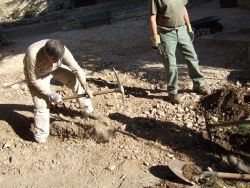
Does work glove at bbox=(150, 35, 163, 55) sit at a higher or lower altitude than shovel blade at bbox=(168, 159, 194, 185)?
higher

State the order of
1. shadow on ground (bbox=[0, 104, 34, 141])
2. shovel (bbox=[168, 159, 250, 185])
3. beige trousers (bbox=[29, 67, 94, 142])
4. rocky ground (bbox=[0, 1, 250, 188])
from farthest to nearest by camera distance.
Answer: shadow on ground (bbox=[0, 104, 34, 141]) → beige trousers (bbox=[29, 67, 94, 142]) → rocky ground (bbox=[0, 1, 250, 188]) → shovel (bbox=[168, 159, 250, 185])

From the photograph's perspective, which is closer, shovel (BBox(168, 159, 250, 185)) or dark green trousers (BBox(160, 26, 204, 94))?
shovel (BBox(168, 159, 250, 185))

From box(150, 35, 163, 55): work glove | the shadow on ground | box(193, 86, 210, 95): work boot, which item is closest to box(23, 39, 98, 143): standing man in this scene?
the shadow on ground

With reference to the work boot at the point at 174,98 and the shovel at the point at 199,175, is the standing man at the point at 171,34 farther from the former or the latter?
the shovel at the point at 199,175

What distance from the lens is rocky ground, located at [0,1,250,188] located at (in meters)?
5.31

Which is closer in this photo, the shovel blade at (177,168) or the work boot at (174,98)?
the shovel blade at (177,168)

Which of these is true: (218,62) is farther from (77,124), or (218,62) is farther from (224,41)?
(77,124)

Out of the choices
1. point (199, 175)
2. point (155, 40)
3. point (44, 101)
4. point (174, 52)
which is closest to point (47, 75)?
point (44, 101)

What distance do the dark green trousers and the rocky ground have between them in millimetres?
351

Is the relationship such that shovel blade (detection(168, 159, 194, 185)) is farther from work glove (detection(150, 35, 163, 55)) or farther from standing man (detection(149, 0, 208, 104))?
work glove (detection(150, 35, 163, 55))

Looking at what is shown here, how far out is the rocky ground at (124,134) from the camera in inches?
209

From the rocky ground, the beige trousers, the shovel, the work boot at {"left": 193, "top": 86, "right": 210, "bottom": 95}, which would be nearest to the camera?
the shovel

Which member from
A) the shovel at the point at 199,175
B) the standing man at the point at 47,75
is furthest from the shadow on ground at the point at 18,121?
the shovel at the point at 199,175

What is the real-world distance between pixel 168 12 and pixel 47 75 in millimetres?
1986
